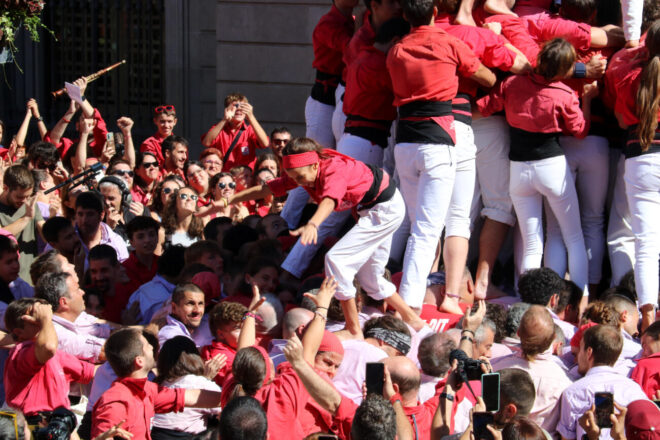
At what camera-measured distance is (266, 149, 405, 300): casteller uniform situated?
562 centimetres

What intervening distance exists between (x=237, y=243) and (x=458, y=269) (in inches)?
60.6

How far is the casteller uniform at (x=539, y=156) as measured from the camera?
6457 mm

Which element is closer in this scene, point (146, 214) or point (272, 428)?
point (272, 428)

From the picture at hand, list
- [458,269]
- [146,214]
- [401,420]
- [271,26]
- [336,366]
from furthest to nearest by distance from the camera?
[271,26]
[146,214]
[458,269]
[336,366]
[401,420]

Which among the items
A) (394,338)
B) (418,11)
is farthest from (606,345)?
(418,11)

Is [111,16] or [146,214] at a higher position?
[111,16]

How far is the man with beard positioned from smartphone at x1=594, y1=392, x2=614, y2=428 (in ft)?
7.40

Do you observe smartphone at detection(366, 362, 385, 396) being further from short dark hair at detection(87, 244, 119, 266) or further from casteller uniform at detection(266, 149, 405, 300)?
short dark hair at detection(87, 244, 119, 266)

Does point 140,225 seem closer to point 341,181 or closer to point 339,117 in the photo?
point 339,117

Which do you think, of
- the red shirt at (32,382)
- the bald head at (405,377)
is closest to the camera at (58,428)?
the red shirt at (32,382)

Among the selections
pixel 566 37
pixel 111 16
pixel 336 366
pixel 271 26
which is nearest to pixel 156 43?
pixel 111 16

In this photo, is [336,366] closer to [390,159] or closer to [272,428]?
[272,428]

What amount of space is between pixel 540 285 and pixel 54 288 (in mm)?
2815

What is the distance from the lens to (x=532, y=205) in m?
6.67
